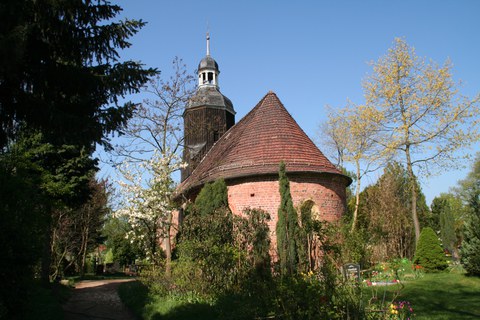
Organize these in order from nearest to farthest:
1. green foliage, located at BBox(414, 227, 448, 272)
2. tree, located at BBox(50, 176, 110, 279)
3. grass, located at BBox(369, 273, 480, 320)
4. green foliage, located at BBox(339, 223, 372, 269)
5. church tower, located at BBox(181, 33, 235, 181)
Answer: grass, located at BBox(369, 273, 480, 320) → green foliage, located at BBox(339, 223, 372, 269) → green foliage, located at BBox(414, 227, 448, 272) → tree, located at BBox(50, 176, 110, 279) → church tower, located at BBox(181, 33, 235, 181)

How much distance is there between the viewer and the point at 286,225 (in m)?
14.4

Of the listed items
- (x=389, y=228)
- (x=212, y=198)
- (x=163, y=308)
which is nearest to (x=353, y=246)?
(x=212, y=198)

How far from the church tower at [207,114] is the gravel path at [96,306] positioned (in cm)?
1155

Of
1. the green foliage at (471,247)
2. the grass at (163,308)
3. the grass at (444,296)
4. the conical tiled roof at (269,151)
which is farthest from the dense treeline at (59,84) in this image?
the green foliage at (471,247)

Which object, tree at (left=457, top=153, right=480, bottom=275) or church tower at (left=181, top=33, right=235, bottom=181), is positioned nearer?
tree at (left=457, top=153, right=480, bottom=275)

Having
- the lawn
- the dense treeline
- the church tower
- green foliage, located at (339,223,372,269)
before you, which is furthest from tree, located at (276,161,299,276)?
the church tower

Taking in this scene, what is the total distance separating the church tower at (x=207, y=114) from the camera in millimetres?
26078

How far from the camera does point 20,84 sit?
23.8ft

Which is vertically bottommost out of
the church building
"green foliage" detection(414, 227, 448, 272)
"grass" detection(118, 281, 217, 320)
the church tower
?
"grass" detection(118, 281, 217, 320)

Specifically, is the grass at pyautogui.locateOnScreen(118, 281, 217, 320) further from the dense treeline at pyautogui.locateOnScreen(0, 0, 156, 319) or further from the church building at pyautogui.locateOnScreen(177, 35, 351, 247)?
the church building at pyautogui.locateOnScreen(177, 35, 351, 247)

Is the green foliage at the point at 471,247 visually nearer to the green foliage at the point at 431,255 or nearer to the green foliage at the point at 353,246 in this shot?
the green foliage at the point at 431,255

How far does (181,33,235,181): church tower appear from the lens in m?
26.1

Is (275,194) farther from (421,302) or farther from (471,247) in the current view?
(471,247)

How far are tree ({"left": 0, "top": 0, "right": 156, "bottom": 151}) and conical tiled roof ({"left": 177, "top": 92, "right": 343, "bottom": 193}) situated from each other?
908 cm
